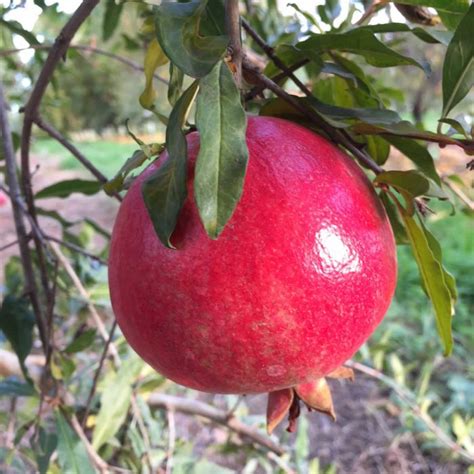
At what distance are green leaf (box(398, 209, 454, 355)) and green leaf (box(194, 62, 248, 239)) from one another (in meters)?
0.21

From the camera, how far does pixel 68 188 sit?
40.8 inches

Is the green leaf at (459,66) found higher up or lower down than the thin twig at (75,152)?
higher up

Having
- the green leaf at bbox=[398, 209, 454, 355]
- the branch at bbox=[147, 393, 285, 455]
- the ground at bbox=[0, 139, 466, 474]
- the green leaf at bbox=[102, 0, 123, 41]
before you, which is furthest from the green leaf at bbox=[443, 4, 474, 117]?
the ground at bbox=[0, 139, 466, 474]

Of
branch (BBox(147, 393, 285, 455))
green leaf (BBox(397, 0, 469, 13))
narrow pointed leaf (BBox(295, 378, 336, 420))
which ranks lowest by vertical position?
branch (BBox(147, 393, 285, 455))

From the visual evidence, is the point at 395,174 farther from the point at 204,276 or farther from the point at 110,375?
the point at 110,375

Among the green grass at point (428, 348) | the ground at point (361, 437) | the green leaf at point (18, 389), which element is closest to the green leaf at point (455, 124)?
the green leaf at point (18, 389)

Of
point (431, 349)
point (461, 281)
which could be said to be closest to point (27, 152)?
point (431, 349)

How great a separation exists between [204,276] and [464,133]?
0.26 meters

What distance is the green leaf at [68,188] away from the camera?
38.8 inches

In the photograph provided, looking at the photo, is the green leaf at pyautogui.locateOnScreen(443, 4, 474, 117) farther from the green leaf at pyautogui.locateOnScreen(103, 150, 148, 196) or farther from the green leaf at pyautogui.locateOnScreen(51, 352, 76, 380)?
the green leaf at pyautogui.locateOnScreen(51, 352, 76, 380)

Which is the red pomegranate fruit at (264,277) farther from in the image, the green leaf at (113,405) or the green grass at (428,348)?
the green grass at (428,348)

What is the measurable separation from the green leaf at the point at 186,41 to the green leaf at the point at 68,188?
23.8 inches

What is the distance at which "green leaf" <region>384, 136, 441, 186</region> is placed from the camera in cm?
57

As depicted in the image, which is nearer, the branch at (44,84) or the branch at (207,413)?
the branch at (44,84)
